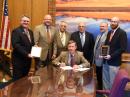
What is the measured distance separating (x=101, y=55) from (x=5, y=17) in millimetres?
2930

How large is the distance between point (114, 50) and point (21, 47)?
5.80 feet

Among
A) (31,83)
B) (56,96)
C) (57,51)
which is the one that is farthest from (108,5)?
(56,96)

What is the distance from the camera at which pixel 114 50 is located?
540 cm

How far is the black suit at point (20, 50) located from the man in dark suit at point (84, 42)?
918 mm

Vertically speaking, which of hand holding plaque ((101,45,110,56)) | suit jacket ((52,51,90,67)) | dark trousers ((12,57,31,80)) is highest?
hand holding plaque ((101,45,110,56))

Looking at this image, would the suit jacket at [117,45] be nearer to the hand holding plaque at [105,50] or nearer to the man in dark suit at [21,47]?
the hand holding plaque at [105,50]

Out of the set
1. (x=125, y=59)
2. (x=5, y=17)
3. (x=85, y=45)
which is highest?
(x=5, y=17)

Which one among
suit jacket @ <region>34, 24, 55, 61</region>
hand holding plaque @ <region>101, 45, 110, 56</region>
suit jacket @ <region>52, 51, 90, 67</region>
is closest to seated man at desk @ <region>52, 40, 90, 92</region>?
suit jacket @ <region>52, 51, 90, 67</region>

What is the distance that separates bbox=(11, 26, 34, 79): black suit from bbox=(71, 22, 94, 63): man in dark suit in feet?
3.01

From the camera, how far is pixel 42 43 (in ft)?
18.7

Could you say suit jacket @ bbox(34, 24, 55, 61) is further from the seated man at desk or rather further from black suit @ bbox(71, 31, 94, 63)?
the seated man at desk

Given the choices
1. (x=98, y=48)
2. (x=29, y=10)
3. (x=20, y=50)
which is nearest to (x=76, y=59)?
(x=98, y=48)

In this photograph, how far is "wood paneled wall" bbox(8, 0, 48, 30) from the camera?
7.06 m

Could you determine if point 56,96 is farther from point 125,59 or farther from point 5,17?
point 5,17
